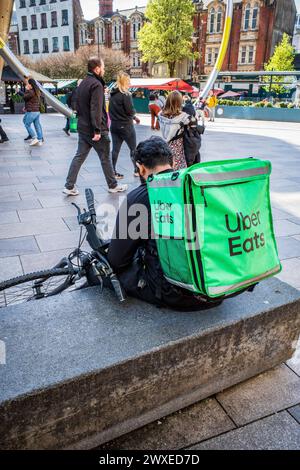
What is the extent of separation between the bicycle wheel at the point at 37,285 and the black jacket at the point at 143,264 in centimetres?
65

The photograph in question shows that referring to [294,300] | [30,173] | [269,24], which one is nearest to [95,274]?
[294,300]

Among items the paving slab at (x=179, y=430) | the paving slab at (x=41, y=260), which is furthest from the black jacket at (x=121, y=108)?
the paving slab at (x=179, y=430)

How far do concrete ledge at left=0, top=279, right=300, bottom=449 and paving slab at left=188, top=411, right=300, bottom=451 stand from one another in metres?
0.27

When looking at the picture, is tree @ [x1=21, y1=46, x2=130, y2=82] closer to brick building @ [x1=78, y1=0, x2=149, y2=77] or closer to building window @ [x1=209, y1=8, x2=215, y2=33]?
brick building @ [x1=78, y1=0, x2=149, y2=77]

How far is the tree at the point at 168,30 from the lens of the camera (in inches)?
1587

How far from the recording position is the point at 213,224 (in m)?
1.76

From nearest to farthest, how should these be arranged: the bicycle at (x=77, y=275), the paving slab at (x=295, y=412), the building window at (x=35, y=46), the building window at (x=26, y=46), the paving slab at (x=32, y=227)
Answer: the paving slab at (x=295, y=412), the bicycle at (x=77, y=275), the paving slab at (x=32, y=227), the building window at (x=35, y=46), the building window at (x=26, y=46)

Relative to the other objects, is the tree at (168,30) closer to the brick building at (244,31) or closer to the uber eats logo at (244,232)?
the brick building at (244,31)

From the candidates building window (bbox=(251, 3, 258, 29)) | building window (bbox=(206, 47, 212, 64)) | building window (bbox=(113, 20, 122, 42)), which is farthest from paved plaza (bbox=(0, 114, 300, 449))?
building window (bbox=(113, 20, 122, 42))

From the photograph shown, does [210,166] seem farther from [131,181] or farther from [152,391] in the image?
[131,181]

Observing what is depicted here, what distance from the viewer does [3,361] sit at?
180 centimetres

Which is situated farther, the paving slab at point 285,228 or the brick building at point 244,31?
the brick building at point 244,31

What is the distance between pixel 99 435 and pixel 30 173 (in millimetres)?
7118

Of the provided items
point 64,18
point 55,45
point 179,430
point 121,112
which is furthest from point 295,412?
point 55,45
